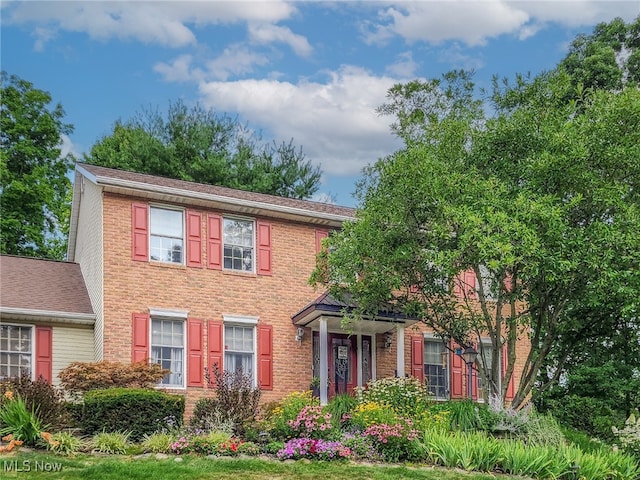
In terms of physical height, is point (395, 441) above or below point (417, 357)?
below

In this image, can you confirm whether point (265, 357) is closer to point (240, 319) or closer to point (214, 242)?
point (240, 319)

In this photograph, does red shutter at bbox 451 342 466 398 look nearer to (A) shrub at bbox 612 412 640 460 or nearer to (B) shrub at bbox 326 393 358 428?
(B) shrub at bbox 326 393 358 428

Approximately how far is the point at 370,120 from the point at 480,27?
22.6 feet

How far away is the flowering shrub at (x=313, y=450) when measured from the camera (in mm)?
11836

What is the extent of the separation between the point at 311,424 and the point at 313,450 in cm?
64

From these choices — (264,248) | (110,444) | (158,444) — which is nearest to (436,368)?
(264,248)

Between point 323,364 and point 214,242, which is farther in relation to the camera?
point 214,242

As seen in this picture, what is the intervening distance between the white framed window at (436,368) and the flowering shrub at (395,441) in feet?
27.4

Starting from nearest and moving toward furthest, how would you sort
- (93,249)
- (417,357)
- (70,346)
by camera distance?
(70,346) → (93,249) → (417,357)

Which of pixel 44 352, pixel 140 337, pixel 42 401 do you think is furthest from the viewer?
pixel 140 337

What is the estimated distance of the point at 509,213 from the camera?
14.6 m

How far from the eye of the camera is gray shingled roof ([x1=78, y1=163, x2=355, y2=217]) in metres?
17.5

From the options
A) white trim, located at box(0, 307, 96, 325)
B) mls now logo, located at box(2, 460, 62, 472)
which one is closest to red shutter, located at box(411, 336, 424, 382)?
white trim, located at box(0, 307, 96, 325)

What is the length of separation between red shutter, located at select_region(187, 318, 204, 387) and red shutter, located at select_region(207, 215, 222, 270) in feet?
4.71
